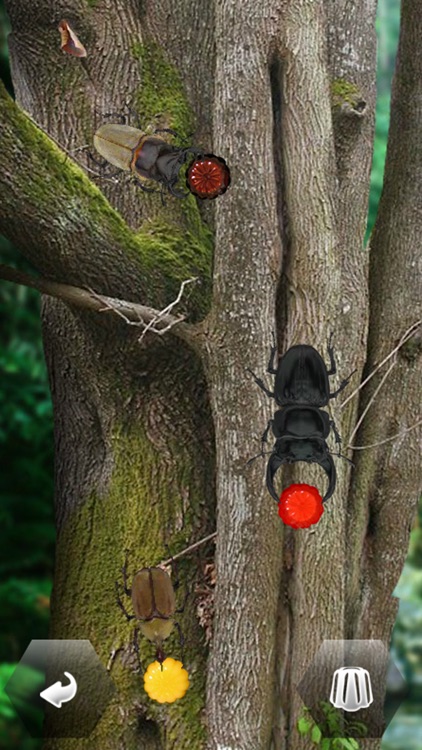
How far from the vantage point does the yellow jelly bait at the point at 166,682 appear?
2.26 meters

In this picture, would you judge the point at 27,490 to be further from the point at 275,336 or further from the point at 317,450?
the point at 317,450

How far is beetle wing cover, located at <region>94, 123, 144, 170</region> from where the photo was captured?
6.90ft

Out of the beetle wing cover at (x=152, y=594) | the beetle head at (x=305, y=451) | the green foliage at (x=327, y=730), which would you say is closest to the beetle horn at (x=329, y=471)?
the beetle head at (x=305, y=451)

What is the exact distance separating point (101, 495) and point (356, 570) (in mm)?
657

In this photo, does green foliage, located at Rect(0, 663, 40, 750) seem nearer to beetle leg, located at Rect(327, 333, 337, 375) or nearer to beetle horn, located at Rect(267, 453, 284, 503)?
beetle horn, located at Rect(267, 453, 284, 503)

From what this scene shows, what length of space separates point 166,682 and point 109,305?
81cm

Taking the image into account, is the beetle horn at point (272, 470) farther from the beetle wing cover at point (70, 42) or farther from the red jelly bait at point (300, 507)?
the beetle wing cover at point (70, 42)

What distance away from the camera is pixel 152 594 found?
220 centimetres

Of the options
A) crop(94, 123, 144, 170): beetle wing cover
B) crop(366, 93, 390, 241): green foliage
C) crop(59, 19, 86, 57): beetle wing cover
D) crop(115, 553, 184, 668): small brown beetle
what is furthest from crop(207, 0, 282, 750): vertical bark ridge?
crop(366, 93, 390, 241): green foliage

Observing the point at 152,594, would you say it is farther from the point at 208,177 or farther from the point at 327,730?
the point at 208,177

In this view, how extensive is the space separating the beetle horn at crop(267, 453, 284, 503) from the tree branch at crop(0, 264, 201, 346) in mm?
341

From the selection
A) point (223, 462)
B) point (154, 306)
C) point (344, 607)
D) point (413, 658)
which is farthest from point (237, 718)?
point (413, 658)

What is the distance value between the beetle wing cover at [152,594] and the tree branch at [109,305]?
51cm

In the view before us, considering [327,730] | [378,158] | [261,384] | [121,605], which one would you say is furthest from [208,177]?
[378,158]
